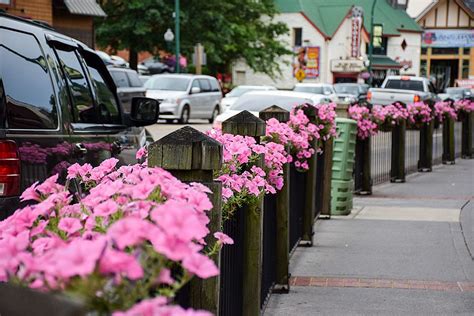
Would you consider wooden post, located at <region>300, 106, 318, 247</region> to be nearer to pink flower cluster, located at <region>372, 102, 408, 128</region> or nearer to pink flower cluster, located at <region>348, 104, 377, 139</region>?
pink flower cluster, located at <region>348, 104, 377, 139</region>

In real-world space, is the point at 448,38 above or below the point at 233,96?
above

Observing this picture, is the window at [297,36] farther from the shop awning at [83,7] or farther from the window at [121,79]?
the window at [121,79]

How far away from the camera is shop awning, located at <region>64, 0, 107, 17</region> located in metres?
27.7

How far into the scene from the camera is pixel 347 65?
7956 centimetres

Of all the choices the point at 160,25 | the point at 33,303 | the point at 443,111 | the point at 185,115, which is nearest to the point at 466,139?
the point at 443,111

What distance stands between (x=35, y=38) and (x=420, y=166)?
13851 mm

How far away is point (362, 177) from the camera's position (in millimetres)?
14156

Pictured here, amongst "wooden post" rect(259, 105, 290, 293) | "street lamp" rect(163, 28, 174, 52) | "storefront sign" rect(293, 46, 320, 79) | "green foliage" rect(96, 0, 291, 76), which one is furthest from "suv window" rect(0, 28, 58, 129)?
"storefront sign" rect(293, 46, 320, 79)

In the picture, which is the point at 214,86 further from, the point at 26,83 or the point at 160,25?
the point at 26,83

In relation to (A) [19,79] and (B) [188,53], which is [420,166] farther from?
(B) [188,53]

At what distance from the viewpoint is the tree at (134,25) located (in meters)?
47.8

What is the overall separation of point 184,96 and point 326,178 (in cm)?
2203

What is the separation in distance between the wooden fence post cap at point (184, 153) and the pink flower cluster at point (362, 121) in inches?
384

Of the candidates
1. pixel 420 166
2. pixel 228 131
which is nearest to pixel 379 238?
pixel 228 131
